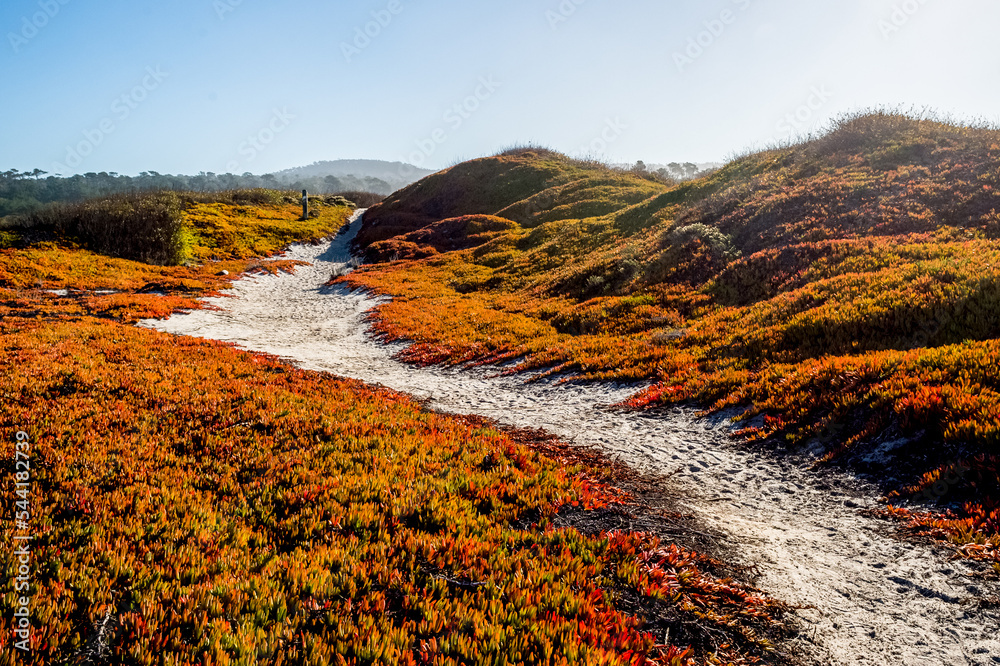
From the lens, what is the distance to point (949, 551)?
584cm

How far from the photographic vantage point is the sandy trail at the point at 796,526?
4.71m

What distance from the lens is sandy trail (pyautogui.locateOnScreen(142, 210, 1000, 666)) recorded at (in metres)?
4.71

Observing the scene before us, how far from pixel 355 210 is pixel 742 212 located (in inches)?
3760

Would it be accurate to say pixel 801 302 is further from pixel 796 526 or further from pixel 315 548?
pixel 315 548

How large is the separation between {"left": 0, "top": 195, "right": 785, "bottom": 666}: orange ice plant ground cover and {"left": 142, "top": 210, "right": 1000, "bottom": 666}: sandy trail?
0.80 m

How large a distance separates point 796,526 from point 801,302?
11396mm

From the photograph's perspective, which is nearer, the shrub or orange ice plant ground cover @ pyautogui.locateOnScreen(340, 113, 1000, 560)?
orange ice plant ground cover @ pyautogui.locateOnScreen(340, 113, 1000, 560)

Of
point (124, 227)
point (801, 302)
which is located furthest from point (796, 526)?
point (124, 227)

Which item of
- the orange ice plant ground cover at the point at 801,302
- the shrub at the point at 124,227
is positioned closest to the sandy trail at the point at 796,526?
the orange ice plant ground cover at the point at 801,302

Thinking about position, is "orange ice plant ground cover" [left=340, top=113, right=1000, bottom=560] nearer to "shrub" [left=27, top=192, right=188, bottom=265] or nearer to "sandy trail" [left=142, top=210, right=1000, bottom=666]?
"sandy trail" [left=142, top=210, right=1000, bottom=666]

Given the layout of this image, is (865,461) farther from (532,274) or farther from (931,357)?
(532,274)

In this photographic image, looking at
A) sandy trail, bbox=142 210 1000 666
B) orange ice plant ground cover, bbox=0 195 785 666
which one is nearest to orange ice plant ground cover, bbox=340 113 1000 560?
sandy trail, bbox=142 210 1000 666

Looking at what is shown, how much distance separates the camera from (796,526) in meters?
7.09

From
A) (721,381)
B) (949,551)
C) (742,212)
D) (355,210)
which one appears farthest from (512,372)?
(355,210)
